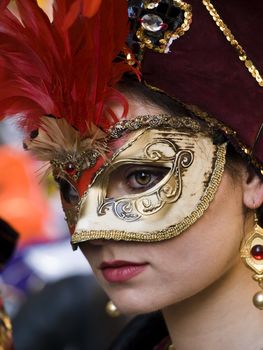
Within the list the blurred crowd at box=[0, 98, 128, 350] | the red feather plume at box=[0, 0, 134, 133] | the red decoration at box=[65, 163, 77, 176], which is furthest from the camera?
the blurred crowd at box=[0, 98, 128, 350]

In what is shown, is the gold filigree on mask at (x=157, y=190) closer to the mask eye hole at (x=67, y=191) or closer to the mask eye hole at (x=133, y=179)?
the mask eye hole at (x=133, y=179)

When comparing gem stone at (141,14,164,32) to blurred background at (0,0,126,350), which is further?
blurred background at (0,0,126,350)

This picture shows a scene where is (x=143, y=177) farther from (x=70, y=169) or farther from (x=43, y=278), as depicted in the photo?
(x=43, y=278)

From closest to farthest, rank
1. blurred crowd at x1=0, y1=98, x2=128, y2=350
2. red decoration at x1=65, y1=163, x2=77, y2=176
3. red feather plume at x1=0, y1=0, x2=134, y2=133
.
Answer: red feather plume at x1=0, y1=0, x2=134, y2=133 → red decoration at x1=65, y1=163, x2=77, y2=176 → blurred crowd at x1=0, y1=98, x2=128, y2=350

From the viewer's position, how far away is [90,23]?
2.15m

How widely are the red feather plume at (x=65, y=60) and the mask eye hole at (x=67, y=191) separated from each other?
0.55ft

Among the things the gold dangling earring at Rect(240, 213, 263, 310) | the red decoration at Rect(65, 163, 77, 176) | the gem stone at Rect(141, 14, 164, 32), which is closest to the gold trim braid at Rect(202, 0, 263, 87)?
the gem stone at Rect(141, 14, 164, 32)

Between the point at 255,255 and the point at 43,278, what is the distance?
8.28ft

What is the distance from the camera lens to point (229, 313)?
2.29m

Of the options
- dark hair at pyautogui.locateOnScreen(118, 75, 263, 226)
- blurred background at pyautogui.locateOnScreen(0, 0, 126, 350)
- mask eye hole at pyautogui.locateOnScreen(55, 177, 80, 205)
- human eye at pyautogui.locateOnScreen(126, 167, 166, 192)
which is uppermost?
dark hair at pyautogui.locateOnScreen(118, 75, 263, 226)

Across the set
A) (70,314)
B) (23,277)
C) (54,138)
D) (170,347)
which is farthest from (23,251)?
(54,138)

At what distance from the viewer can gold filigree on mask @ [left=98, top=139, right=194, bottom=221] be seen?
7.16 feet

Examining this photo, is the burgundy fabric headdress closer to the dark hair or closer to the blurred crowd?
the dark hair

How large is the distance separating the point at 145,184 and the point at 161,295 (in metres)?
0.25
